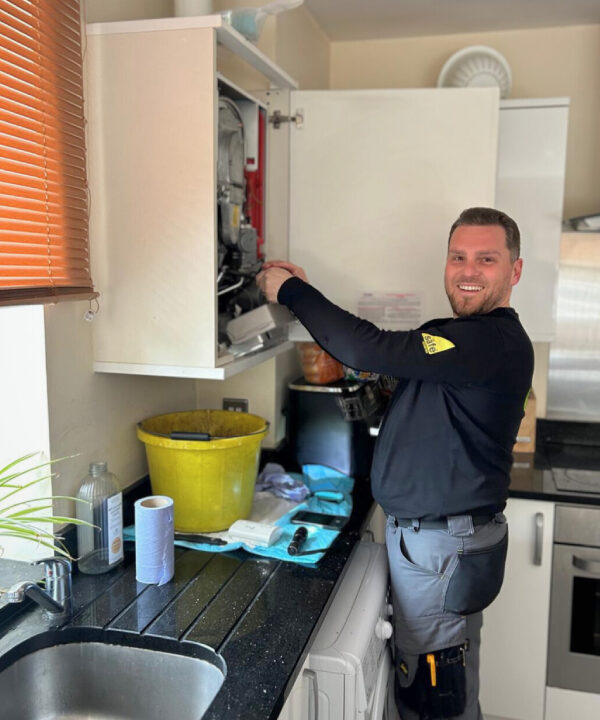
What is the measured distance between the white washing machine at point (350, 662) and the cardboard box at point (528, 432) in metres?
1.07

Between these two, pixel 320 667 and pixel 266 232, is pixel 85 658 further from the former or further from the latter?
pixel 266 232

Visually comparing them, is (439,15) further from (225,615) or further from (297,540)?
(225,615)

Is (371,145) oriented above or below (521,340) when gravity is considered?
above

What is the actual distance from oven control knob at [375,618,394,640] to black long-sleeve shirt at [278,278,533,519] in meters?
0.26

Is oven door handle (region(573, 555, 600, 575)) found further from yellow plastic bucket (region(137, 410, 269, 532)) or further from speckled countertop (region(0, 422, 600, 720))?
yellow plastic bucket (region(137, 410, 269, 532))

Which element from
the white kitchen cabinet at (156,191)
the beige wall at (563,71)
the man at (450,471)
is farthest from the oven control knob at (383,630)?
the beige wall at (563,71)

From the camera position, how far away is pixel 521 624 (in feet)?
7.27

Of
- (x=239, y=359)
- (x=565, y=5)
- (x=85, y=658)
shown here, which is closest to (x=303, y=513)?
(x=239, y=359)

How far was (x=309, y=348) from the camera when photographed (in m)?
2.22

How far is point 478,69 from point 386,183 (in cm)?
87

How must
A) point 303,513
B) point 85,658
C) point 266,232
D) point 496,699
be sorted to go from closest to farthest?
point 85,658 → point 303,513 → point 266,232 → point 496,699

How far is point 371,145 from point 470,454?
946mm

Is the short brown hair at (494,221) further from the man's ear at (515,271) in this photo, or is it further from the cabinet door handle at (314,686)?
the cabinet door handle at (314,686)

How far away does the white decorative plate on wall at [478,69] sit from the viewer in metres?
2.48
